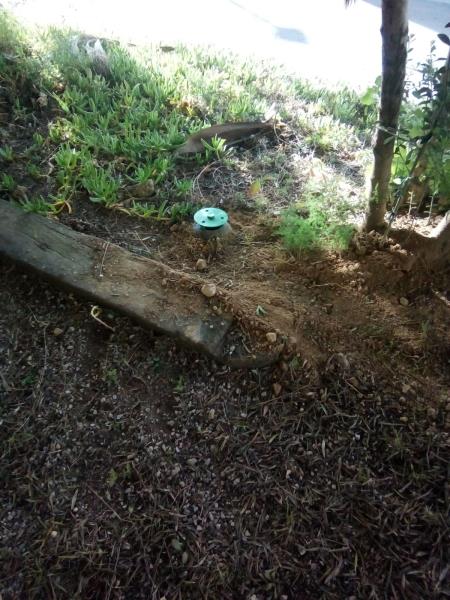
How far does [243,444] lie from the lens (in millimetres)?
1785

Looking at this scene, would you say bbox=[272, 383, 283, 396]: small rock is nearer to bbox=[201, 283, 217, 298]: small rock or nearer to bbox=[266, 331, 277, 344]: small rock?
bbox=[266, 331, 277, 344]: small rock

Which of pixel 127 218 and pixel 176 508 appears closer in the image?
pixel 176 508

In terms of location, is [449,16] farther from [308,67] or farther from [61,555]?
[61,555]

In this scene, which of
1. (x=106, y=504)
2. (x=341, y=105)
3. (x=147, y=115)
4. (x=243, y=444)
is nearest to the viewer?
(x=106, y=504)

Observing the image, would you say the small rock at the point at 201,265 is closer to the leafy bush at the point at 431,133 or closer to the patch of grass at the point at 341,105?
the leafy bush at the point at 431,133

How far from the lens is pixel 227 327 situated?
197 centimetres

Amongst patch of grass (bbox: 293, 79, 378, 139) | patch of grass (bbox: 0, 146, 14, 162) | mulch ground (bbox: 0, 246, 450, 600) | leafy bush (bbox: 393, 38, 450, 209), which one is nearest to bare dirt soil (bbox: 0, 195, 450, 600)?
mulch ground (bbox: 0, 246, 450, 600)

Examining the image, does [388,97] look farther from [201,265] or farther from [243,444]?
[243,444]

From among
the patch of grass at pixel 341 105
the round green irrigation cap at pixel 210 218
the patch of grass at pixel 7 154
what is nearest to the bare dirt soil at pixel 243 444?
the round green irrigation cap at pixel 210 218

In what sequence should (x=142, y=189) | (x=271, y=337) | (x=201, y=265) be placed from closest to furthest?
(x=271, y=337) → (x=201, y=265) → (x=142, y=189)

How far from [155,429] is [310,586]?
2.53ft

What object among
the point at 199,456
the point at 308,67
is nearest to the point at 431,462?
the point at 199,456

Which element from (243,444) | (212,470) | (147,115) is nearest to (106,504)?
(212,470)

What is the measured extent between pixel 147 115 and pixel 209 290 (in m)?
1.66
